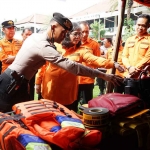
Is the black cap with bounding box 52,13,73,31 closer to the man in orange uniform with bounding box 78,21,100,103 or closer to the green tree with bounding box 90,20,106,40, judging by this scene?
the man in orange uniform with bounding box 78,21,100,103

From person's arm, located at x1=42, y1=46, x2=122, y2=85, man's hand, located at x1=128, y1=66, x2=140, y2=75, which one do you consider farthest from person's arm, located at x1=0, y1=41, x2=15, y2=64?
person's arm, located at x1=42, y1=46, x2=122, y2=85

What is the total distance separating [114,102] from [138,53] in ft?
7.70

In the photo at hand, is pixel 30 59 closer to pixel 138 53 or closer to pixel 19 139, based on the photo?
pixel 19 139

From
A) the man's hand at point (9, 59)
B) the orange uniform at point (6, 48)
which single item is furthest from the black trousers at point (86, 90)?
the orange uniform at point (6, 48)

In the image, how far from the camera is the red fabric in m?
1.66

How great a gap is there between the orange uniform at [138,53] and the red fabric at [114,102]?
1953 millimetres

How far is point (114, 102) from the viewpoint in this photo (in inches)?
67.7

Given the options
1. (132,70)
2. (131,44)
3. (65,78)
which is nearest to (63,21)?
(65,78)

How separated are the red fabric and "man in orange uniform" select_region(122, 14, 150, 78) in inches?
74.1

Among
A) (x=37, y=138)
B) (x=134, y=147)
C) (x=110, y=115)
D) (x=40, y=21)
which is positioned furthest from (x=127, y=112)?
(x=40, y=21)

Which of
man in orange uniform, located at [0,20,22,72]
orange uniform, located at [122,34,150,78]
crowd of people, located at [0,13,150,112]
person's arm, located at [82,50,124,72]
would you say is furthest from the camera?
man in orange uniform, located at [0,20,22,72]

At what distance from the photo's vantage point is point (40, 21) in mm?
55156

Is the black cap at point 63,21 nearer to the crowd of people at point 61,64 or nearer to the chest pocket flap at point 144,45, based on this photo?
the crowd of people at point 61,64

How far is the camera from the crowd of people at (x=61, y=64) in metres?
2.21
